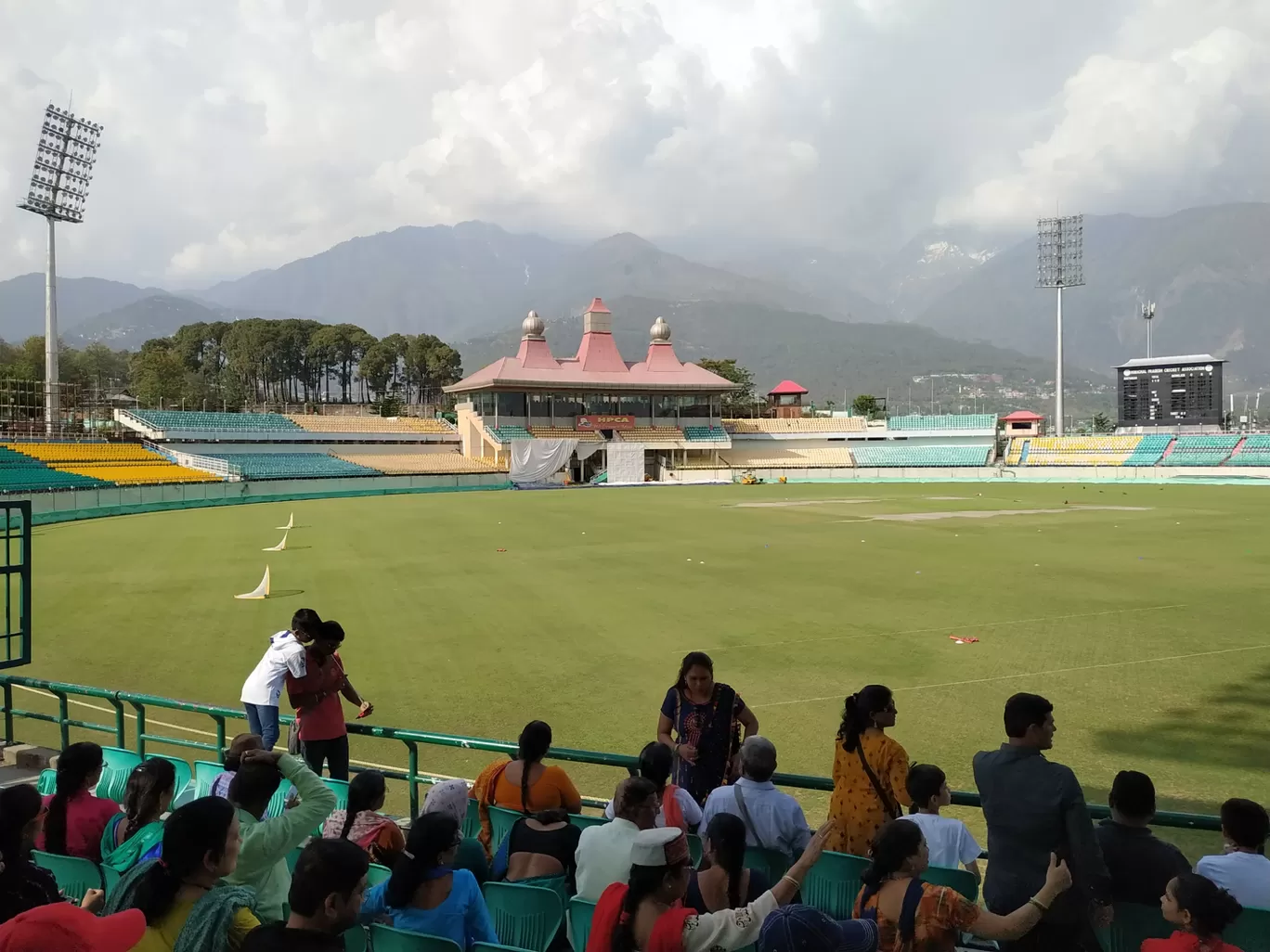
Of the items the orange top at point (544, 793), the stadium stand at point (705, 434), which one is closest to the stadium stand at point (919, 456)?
the stadium stand at point (705, 434)

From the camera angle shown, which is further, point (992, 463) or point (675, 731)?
point (992, 463)

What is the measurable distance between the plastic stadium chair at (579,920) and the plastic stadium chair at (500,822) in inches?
38.3

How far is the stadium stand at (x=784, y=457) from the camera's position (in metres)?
75.4

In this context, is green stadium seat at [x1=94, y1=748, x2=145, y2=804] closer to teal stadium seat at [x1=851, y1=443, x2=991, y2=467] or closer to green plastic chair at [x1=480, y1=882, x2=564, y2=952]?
green plastic chair at [x1=480, y1=882, x2=564, y2=952]

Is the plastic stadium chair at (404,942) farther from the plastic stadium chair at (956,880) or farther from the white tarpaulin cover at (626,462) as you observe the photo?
the white tarpaulin cover at (626,462)

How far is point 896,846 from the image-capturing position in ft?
10.8

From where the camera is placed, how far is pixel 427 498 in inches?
1918

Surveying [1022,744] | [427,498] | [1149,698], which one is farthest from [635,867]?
[427,498]

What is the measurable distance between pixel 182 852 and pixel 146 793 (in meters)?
1.19

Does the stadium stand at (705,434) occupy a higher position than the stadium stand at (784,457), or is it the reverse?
the stadium stand at (705,434)

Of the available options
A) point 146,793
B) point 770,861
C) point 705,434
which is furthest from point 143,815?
point 705,434

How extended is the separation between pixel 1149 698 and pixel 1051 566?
10.6m

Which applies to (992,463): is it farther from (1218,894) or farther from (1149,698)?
(1218,894)

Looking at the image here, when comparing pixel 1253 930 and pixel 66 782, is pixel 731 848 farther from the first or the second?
pixel 66 782
